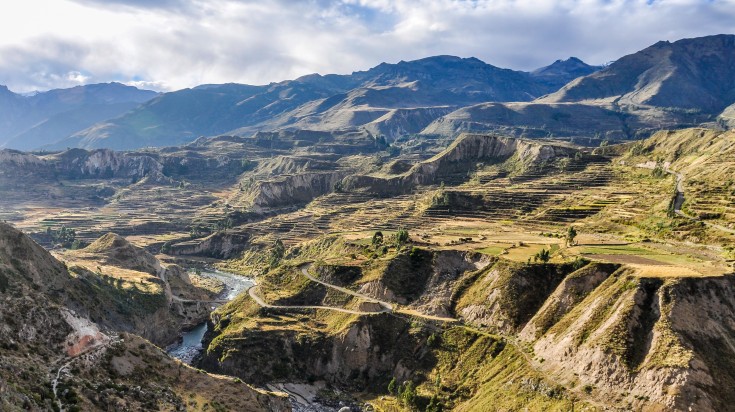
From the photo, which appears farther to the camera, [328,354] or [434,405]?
[328,354]

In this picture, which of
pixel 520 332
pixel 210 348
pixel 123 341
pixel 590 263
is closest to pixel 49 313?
pixel 123 341

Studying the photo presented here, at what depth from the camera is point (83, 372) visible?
2584 inches

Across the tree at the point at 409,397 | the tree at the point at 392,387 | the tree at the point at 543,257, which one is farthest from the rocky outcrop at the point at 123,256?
the tree at the point at 543,257

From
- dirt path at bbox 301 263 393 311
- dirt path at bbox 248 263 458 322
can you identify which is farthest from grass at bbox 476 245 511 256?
dirt path at bbox 301 263 393 311

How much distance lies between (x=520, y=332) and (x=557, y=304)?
9.32m

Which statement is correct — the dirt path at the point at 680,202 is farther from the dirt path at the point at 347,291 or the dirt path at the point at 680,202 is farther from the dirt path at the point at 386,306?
the dirt path at the point at 347,291

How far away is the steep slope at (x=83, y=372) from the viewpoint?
56.8 m

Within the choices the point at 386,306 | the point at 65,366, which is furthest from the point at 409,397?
the point at 65,366

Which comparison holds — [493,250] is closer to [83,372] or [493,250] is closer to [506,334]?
[506,334]

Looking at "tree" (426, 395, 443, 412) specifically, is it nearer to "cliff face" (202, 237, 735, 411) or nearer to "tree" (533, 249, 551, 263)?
"cliff face" (202, 237, 735, 411)

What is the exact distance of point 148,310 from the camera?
147875mm

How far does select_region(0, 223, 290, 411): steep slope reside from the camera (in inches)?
2235

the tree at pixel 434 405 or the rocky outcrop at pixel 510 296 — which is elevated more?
the rocky outcrop at pixel 510 296

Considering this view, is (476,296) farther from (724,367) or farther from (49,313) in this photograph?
(49,313)
